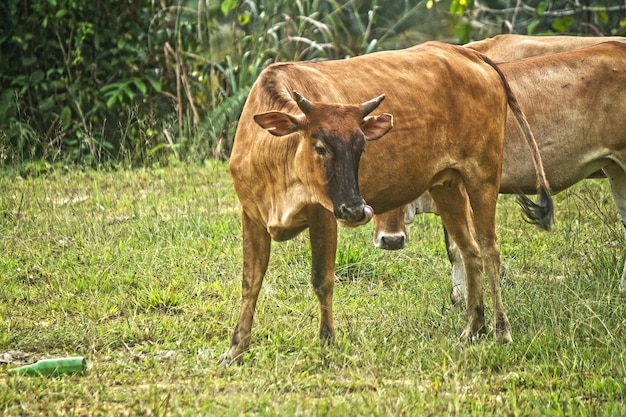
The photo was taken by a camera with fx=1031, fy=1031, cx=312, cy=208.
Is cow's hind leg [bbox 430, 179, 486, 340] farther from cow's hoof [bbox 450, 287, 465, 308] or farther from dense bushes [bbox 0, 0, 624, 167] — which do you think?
dense bushes [bbox 0, 0, 624, 167]

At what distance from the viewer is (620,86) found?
21.5 ft

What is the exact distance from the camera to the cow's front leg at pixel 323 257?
5309 mm

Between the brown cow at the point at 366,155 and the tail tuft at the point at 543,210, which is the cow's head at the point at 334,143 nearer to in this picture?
the brown cow at the point at 366,155

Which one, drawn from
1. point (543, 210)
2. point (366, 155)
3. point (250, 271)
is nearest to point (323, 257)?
point (250, 271)

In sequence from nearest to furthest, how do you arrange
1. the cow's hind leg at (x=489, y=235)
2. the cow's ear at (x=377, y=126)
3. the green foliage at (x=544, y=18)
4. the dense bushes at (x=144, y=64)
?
1. the cow's ear at (x=377, y=126)
2. the cow's hind leg at (x=489, y=235)
3. the dense bushes at (x=144, y=64)
4. the green foliage at (x=544, y=18)

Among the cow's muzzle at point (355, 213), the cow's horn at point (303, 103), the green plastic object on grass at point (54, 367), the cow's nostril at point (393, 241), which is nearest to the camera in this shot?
the cow's muzzle at point (355, 213)

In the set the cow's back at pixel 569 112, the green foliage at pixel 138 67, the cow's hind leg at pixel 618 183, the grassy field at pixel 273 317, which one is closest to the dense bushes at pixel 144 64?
the green foliage at pixel 138 67

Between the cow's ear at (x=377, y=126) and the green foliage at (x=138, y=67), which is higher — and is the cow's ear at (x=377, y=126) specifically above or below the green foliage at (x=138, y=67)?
above

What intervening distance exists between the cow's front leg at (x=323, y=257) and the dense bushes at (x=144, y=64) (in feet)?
15.0

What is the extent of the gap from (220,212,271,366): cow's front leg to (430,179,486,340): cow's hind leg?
49.0 inches

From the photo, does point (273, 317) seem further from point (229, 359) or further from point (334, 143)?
point (334, 143)

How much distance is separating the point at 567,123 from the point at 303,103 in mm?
2477

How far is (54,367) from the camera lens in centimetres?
514

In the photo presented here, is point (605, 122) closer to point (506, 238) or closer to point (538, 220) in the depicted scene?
point (538, 220)
